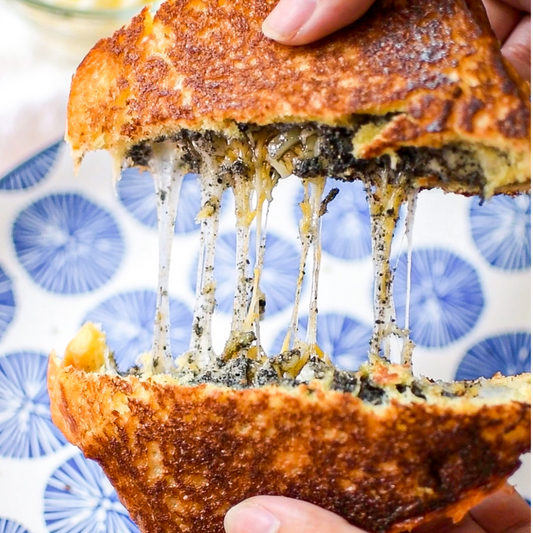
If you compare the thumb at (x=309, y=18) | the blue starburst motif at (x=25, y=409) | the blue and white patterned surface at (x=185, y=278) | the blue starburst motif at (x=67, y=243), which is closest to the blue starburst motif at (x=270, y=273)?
the blue and white patterned surface at (x=185, y=278)

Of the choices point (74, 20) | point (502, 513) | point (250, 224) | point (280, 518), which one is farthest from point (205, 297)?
point (74, 20)

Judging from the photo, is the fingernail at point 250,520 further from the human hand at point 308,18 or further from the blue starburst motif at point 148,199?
the blue starburst motif at point 148,199

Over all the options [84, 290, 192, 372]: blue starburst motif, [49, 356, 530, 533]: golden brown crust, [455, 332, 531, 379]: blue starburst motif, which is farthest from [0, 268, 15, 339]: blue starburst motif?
[455, 332, 531, 379]: blue starburst motif

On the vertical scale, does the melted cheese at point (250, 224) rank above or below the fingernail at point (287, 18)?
below

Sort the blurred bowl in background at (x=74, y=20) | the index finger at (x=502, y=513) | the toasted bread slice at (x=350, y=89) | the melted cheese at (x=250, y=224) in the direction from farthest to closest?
the blurred bowl in background at (x=74, y=20)
the index finger at (x=502, y=513)
the melted cheese at (x=250, y=224)
the toasted bread slice at (x=350, y=89)

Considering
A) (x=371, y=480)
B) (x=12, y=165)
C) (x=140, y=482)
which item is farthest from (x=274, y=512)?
(x=12, y=165)

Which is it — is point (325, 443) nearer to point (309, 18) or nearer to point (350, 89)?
point (350, 89)

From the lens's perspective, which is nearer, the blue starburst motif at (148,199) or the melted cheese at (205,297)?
the melted cheese at (205,297)

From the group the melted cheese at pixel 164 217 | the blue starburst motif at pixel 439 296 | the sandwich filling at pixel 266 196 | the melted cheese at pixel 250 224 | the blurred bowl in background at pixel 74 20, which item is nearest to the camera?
the sandwich filling at pixel 266 196
